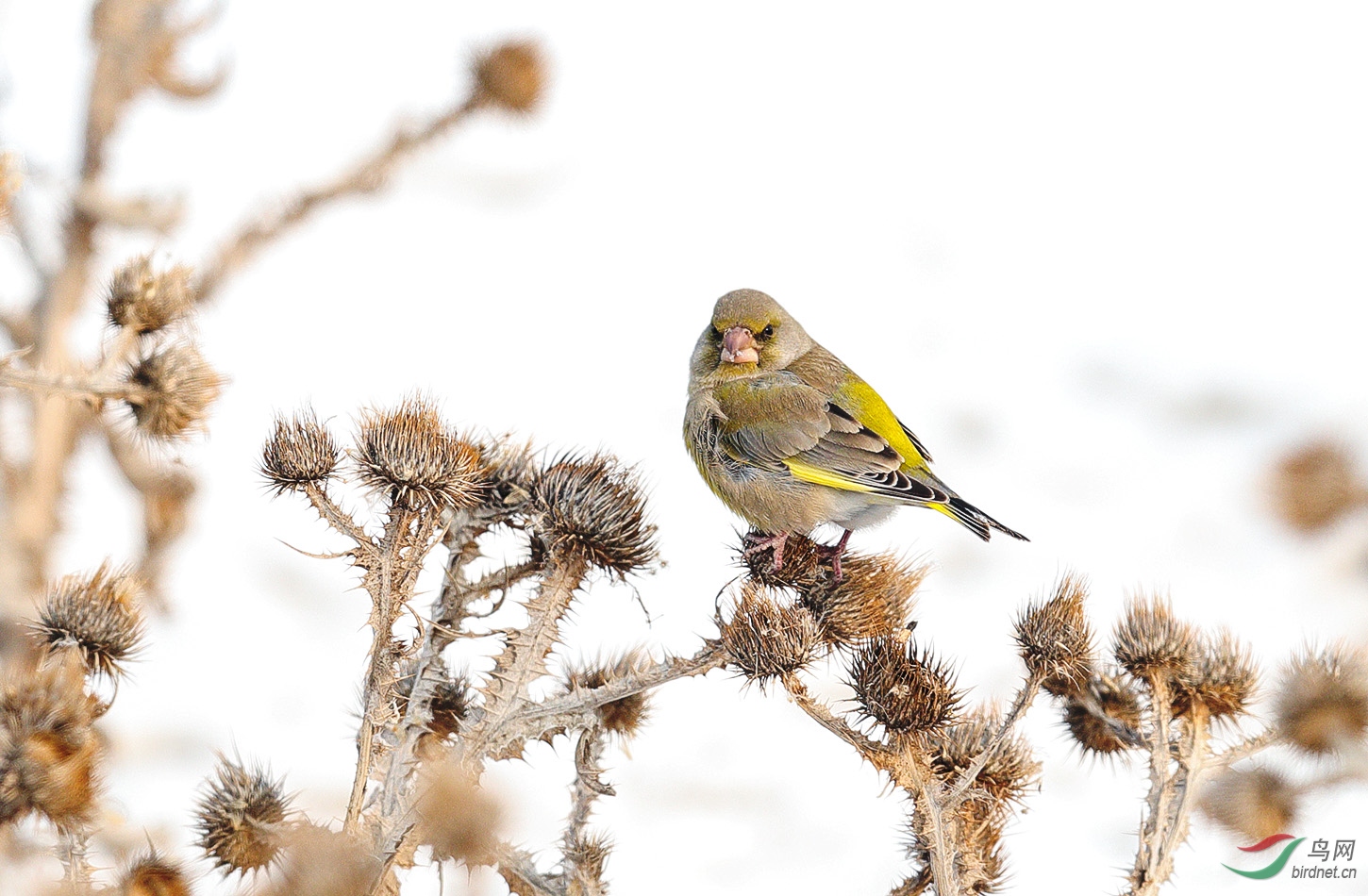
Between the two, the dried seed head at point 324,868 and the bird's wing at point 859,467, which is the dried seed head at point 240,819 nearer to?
the dried seed head at point 324,868

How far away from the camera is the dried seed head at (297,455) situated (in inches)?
143

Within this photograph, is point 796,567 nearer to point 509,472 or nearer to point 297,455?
point 509,472

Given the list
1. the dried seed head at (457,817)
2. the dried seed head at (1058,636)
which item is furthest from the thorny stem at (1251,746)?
the dried seed head at (457,817)

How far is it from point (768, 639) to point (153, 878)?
5.66 feet

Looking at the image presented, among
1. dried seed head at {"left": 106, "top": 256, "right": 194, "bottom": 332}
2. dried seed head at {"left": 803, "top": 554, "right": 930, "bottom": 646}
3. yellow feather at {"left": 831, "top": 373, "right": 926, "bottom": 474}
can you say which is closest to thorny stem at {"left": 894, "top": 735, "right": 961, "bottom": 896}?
dried seed head at {"left": 803, "top": 554, "right": 930, "bottom": 646}

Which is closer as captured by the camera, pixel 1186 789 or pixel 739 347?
pixel 1186 789

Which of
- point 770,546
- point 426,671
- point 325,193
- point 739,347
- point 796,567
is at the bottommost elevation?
point 426,671

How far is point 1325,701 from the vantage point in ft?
13.4

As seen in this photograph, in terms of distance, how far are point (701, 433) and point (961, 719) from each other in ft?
7.32

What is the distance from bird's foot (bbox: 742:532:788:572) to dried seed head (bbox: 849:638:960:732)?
727 millimetres

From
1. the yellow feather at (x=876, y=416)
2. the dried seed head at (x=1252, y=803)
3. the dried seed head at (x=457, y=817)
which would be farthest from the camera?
the yellow feather at (x=876, y=416)

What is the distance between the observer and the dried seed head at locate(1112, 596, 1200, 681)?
397 cm

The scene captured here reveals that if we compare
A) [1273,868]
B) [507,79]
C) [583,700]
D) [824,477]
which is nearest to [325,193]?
[507,79]

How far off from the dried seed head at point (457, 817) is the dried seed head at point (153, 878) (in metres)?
0.60
